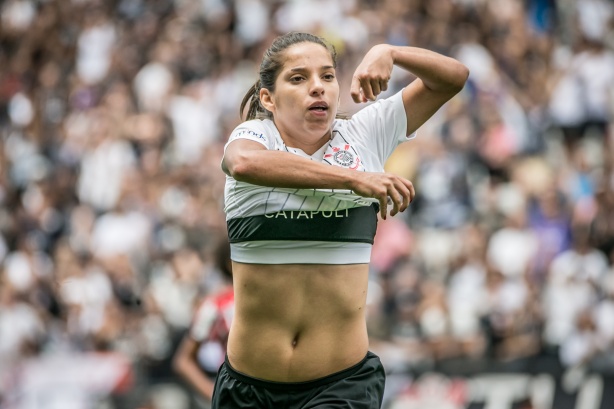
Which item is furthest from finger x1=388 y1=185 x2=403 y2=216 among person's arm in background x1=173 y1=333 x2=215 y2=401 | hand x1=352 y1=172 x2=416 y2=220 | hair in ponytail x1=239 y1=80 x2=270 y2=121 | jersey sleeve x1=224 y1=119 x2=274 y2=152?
person's arm in background x1=173 y1=333 x2=215 y2=401

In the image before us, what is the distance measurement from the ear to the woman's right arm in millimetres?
457

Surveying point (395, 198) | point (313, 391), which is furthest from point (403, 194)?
point (313, 391)

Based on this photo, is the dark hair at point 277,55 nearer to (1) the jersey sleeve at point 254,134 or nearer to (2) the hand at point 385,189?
(1) the jersey sleeve at point 254,134

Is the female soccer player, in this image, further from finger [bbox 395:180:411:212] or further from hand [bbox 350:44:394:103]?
finger [bbox 395:180:411:212]

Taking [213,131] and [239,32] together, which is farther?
[239,32]

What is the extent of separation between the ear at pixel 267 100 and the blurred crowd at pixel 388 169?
587 cm

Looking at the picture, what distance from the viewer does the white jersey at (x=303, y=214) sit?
5.02 meters

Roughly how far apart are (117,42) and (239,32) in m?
2.20

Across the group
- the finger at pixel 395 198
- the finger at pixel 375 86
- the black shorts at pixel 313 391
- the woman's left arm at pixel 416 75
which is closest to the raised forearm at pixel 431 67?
the woman's left arm at pixel 416 75

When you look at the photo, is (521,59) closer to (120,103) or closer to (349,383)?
(120,103)

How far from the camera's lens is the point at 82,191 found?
1507cm

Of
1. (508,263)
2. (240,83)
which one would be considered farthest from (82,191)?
(508,263)

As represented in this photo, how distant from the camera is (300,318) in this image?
506cm

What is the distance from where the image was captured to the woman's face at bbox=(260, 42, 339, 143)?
5109 mm
